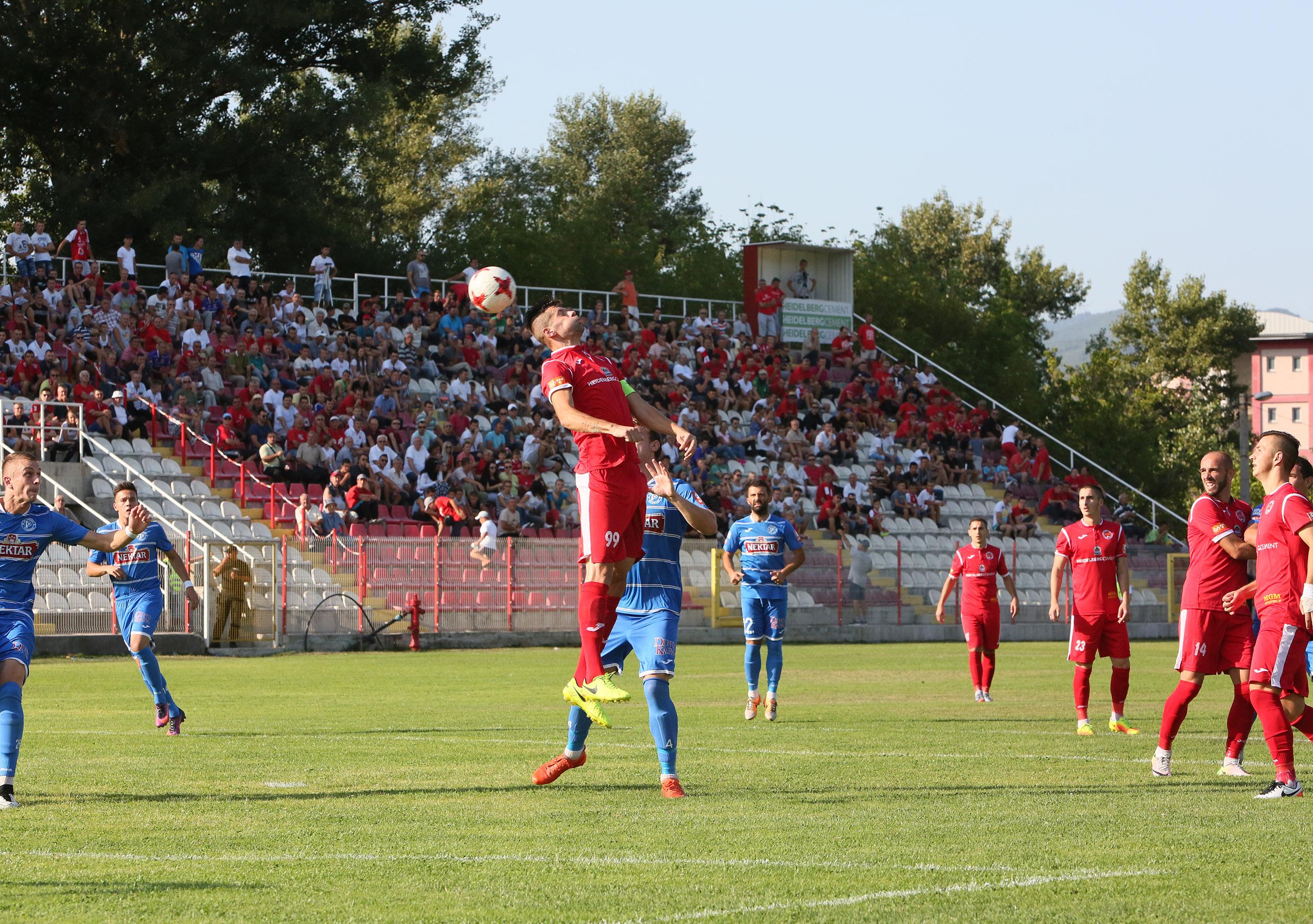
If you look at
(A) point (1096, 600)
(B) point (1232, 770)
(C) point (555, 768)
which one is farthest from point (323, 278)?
(B) point (1232, 770)

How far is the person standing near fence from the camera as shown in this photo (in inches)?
1102

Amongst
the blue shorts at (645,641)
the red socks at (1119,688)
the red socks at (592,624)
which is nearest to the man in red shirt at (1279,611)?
the blue shorts at (645,641)

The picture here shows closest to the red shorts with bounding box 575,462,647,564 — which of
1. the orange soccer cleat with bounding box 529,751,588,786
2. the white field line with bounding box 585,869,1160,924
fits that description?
the orange soccer cleat with bounding box 529,751,588,786

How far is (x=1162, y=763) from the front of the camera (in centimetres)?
1081

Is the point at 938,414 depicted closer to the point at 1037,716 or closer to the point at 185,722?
the point at 1037,716

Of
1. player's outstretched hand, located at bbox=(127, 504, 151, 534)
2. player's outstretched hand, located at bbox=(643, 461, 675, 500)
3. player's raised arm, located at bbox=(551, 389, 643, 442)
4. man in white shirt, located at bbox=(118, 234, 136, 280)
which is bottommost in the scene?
player's outstretched hand, located at bbox=(127, 504, 151, 534)

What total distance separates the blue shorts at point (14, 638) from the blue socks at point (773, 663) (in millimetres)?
7230

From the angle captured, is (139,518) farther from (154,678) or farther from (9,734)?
(9,734)

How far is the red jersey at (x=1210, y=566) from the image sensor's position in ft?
36.4

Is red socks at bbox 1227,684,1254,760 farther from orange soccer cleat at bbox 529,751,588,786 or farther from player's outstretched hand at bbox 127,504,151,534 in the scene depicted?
player's outstretched hand at bbox 127,504,151,534

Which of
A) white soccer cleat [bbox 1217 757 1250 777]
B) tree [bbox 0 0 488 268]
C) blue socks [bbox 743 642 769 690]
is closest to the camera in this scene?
white soccer cleat [bbox 1217 757 1250 777]

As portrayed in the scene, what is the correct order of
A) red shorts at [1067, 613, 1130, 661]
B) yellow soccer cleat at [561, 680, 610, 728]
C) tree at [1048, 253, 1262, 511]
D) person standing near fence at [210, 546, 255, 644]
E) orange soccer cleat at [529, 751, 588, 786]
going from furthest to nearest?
1. tree at [1048, 253, 1262, 511]
2. person standing near fence at [210, 546, 255, 644]
3. red shorts at [1067, 613, 1130, 661]
4. orange soccer cleat at [529, 751, 588, 786]
5. yellow soccer cleat at [561, 680, 610, 728]

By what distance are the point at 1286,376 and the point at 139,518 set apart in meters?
123

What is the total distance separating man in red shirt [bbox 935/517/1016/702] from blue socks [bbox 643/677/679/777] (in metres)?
8.65
